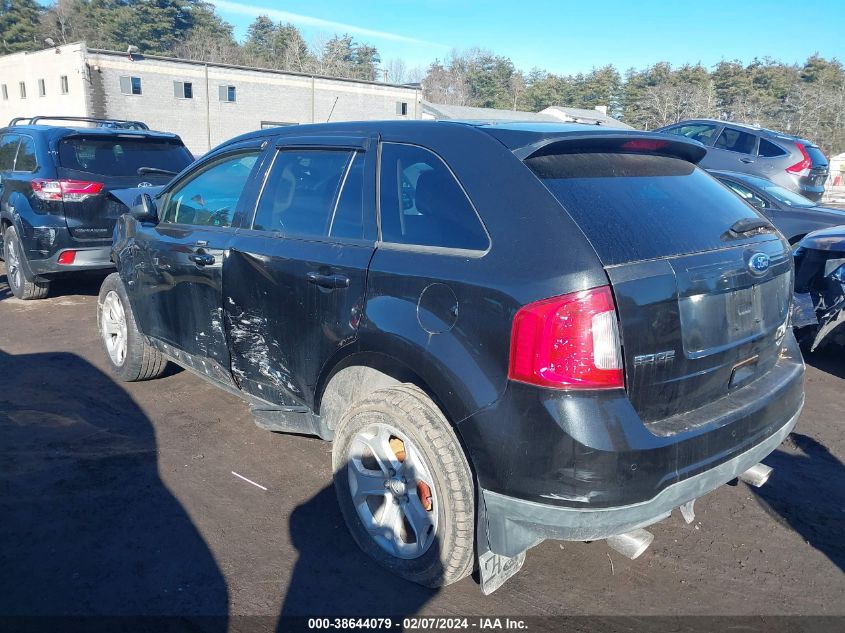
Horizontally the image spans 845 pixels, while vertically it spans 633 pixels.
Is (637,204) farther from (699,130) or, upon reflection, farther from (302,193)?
(699,130)

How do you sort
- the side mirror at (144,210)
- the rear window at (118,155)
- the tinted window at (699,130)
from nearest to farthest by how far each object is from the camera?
the side mirror at (144,210), the rear window at (118,155), the tinted window at (699,130)

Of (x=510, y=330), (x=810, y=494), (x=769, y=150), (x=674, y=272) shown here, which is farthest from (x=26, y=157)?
(x=769, y=150)

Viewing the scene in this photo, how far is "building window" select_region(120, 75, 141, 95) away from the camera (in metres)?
41.8

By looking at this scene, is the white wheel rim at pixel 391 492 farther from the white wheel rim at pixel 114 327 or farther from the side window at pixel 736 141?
the side window at pixel 736 141

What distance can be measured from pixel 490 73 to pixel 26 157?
83605mm

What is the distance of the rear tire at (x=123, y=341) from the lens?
4.91 meters

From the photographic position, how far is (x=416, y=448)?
2.67 metres

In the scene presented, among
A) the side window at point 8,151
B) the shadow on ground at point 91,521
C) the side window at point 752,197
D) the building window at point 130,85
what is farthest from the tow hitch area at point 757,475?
the building window at point 130,85

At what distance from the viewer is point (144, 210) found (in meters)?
4.44

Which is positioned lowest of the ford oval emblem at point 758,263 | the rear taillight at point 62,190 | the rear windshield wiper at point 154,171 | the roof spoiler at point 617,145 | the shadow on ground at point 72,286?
the shadow on ground at point 72,286

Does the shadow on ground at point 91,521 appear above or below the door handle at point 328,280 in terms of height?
below

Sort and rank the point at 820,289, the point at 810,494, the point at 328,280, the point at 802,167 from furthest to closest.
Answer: the point at 802,167, the point at 820,289, the point at 810,494, the point at 328,280

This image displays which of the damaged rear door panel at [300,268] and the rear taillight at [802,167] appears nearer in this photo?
the damaged rear door panel at [300,268]

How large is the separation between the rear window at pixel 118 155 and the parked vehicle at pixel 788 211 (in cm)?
628
